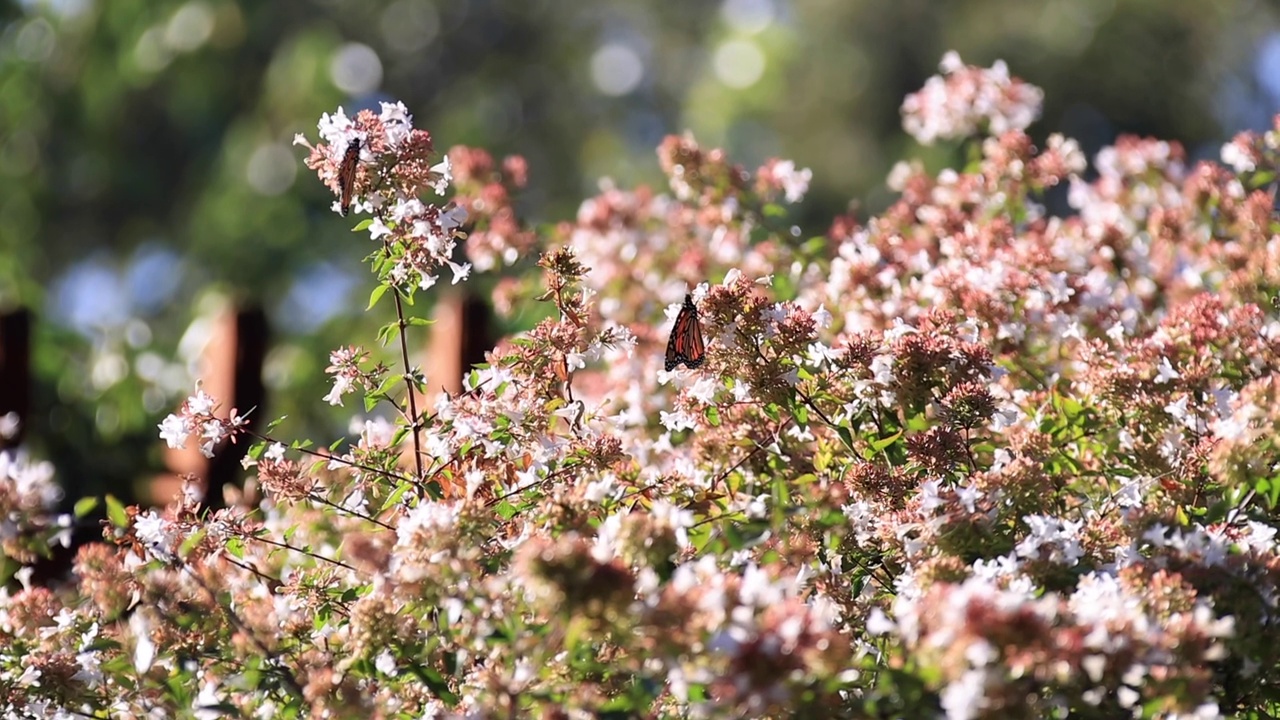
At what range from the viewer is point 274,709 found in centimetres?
221

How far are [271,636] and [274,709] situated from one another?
13cm

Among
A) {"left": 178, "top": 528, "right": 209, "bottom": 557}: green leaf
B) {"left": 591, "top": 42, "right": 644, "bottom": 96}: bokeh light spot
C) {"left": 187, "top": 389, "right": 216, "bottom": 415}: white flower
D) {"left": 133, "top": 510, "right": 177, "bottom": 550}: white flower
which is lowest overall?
{"left": 178, "top": 528, "right": 209, "bottom": 557}: green leaf

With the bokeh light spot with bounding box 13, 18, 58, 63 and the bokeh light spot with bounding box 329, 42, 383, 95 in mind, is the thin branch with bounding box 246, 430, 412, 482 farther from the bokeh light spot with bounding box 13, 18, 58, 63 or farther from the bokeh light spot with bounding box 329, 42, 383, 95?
the bokeh light spot with bounding box 329, 42, 383, 95

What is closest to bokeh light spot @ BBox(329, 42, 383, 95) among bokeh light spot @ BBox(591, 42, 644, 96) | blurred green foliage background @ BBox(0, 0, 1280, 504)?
blurred green foliage background @ BBox(0, 0, 1280, 504)

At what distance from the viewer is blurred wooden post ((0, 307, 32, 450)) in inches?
207

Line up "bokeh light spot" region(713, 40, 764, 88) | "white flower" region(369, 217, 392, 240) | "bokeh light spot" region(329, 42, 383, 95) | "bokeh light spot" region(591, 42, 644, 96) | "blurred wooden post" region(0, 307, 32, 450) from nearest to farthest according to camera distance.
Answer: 1. "white flower" region(369, 217, 392, 240)
2. "blurred wooden post" region(0, 307, 32, 450)
3. "bokeh light spot" region(329, 42, 383, 95)
4. "bokeh light spot" region(591, 42, 644, 96)
5. "bokeh light spot" region(713, 40, 764, 88)

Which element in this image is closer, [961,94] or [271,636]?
[271,636]

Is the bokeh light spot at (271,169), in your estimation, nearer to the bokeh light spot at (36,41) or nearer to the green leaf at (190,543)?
the bokeh light spot at (36,41)

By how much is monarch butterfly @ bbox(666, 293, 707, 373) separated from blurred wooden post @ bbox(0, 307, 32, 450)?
3503 mm

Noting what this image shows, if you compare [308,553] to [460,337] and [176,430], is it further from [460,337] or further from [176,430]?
[460,337]

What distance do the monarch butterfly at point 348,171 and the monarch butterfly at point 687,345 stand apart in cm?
54

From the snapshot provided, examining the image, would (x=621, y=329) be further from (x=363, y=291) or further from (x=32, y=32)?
(x=32, y=32)

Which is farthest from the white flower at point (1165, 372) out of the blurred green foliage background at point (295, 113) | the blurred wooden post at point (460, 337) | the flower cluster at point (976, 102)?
the blurred green foliage background at point (295, 113)

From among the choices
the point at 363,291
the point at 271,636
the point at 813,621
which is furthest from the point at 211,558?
the point at 363,291
